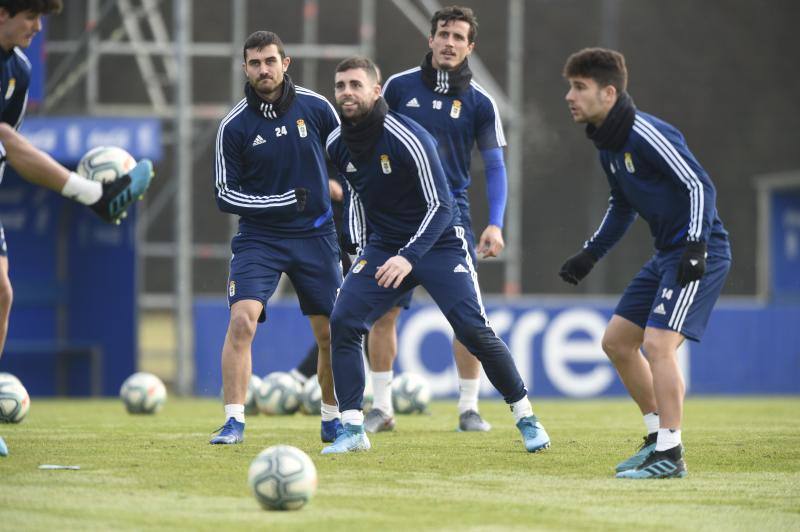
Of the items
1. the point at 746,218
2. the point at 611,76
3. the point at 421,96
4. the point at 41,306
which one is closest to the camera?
the point at 611,76

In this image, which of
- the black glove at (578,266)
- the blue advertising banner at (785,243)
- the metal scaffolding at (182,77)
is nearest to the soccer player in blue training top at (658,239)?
the black glove at (578,266)

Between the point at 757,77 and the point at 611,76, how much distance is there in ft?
53.2

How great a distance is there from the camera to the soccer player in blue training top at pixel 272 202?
8.20 m

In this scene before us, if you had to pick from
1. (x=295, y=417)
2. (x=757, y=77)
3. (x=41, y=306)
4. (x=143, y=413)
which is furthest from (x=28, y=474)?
(x=757, y=77)

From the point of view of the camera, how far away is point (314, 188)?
27.7 feet

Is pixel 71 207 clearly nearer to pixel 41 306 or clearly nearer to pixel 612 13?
pixel 41 306

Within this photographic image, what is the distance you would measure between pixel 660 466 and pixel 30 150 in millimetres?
3436

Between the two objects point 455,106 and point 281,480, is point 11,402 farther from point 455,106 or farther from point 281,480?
point 281,480

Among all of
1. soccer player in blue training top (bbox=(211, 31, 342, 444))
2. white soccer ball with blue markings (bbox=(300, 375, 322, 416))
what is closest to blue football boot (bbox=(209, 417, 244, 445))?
soccer player in blue training top (bbox=(211, 31, 342, 444))

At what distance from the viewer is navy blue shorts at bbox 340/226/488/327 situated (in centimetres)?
771

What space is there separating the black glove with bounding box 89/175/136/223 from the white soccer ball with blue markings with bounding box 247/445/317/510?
1688mm

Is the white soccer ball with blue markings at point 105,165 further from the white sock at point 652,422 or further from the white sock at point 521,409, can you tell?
the white sock at point 652,422

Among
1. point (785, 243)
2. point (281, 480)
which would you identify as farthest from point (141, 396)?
point (785, 243)

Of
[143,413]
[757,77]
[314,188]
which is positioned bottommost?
[143,413]
